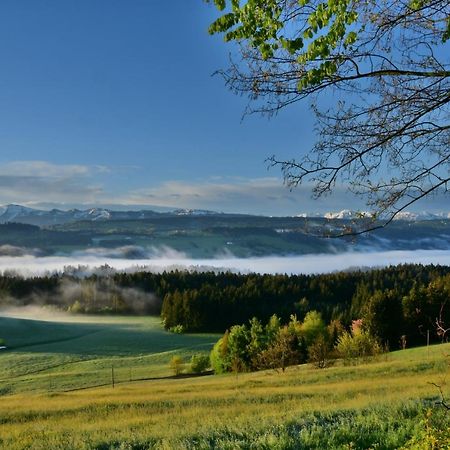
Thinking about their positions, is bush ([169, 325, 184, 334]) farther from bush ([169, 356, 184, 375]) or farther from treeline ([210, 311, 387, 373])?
bush ([169, 356, 184, 375])

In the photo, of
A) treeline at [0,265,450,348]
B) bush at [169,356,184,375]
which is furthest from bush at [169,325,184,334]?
bush at [169,356,184,375]

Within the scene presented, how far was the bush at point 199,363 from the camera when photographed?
78812 mm

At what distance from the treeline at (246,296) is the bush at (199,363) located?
2473cm

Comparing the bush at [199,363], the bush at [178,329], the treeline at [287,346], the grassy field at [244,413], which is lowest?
the bush at [178,329]

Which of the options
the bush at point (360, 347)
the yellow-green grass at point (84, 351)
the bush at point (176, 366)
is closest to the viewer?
the bush at point (360, 347)

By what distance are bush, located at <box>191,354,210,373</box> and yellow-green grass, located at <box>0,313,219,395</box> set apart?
14.1 feet

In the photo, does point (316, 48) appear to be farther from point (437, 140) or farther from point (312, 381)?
point (312, 381)

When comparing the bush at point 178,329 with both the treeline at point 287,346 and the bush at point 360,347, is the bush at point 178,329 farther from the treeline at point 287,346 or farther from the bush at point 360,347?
the bush at point 360,347

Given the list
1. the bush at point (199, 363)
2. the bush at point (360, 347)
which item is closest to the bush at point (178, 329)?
the bush at point (199, 363)

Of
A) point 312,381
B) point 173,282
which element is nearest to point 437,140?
point 312,381

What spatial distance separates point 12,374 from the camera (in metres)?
75.6

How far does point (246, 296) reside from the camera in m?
136

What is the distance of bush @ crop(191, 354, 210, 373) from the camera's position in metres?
78.8

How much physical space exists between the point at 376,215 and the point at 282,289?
139 meters
